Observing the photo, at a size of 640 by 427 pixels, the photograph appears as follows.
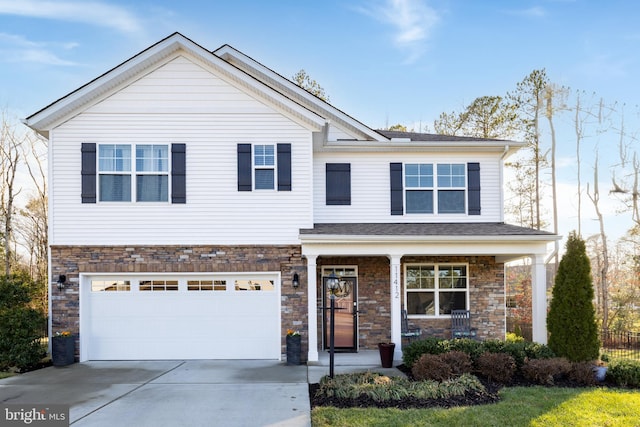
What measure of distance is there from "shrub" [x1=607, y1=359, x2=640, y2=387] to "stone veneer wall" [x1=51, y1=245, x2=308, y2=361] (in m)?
6.17

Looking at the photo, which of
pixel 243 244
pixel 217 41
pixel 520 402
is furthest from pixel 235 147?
pixel 520 402

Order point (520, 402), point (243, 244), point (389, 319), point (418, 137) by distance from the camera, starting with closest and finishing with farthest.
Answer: point (520, 402) < point (243, 244) < point (389, 319) < point (418, 137)

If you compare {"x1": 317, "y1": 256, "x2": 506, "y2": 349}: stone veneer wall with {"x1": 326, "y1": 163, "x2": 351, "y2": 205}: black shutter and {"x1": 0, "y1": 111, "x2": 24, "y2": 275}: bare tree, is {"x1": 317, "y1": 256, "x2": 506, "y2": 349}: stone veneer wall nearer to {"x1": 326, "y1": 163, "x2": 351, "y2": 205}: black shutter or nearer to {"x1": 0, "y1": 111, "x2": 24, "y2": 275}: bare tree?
{"x1": 326, "y1": 163, "x2": 351, "y2": 205}: black shutter

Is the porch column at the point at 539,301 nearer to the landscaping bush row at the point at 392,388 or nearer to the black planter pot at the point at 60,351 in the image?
the landscaping bush row at the point at 392,388

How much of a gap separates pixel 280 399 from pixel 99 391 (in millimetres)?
3209

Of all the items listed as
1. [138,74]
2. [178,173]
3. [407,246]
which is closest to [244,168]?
[178,173]

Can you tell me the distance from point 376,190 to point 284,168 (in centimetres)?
280

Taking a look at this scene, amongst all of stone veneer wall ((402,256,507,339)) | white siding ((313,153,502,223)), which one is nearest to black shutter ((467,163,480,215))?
white siding ((313,153,502,223))

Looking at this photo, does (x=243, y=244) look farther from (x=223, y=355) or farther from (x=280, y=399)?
(x=280, y=399)

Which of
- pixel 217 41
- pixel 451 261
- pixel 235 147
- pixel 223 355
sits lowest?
pixel 223 355

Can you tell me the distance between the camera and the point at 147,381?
9.62m

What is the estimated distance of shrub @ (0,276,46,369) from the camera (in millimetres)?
10938

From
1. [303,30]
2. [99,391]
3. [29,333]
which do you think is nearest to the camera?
[99,391]

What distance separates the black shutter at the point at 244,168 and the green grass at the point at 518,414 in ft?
19.4
